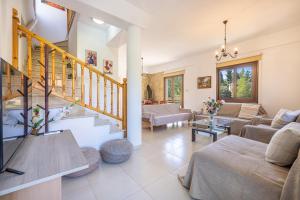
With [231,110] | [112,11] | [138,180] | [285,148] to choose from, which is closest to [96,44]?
[112,11]

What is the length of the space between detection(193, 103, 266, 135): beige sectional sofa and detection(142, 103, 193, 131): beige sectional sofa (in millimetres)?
489

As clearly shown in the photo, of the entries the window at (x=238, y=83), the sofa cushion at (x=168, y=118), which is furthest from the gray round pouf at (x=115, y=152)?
the window at (x=238, y=83)

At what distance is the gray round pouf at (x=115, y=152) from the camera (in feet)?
6.99

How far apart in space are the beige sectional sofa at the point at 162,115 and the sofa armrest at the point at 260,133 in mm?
2107

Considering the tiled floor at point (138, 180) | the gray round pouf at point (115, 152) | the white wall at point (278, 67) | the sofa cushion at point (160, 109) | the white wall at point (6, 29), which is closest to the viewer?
the white wall at point (6, 29)

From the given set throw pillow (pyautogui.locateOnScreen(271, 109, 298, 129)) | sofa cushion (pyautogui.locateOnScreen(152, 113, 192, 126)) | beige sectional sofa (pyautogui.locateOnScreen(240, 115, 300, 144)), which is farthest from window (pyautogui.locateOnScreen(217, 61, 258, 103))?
beige sectional sofa (pyautogui.locateOnScreen(240, 115, 300, 144))

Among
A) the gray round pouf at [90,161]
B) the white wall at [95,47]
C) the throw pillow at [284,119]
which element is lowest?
the gray round pouf at [90,161]

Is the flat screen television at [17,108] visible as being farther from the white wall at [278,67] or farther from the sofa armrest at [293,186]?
the white wall at [278,67]

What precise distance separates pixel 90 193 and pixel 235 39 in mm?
5033

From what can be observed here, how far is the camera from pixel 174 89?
6.98 m

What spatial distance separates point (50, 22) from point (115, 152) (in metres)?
5.09

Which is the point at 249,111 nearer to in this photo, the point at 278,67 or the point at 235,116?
the point at 235,116

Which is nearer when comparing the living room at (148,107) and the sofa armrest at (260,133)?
the living room at (148,107)

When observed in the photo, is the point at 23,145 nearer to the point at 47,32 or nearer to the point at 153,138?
the point at 153,138
